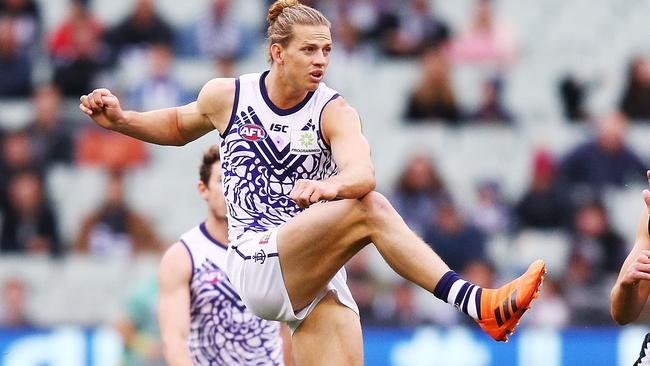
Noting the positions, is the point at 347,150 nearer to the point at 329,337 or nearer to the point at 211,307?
the point at 329,337

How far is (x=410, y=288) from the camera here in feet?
38.4

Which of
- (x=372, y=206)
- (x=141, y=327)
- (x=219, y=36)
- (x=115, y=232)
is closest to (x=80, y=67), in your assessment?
(x=219, y=36)

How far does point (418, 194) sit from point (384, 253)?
5966 millimetres

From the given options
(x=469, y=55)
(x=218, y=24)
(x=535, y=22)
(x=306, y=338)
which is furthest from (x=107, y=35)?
(x=306, y=338)

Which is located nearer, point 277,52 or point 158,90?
point 277,52

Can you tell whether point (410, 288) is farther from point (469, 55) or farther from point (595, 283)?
point (469, 55)

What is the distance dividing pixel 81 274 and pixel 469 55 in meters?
4.46

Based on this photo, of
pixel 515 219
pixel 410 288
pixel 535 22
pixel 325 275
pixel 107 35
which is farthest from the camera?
pixel 535 22

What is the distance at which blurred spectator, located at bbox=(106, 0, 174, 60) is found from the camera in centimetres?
1358

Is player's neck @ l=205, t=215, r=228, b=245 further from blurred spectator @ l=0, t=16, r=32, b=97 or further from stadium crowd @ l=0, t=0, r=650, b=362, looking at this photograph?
blurred spectator @ l=0, t=16, r=32, b=97

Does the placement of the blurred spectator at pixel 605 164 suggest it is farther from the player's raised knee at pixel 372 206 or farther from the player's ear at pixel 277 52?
the player's raised knee at pixel 372 206

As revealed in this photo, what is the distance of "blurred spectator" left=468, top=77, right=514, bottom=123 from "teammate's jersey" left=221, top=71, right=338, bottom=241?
6801 millimetres

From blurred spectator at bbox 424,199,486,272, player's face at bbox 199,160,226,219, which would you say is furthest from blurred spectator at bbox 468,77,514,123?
player's face at bbox 199,160,226,219

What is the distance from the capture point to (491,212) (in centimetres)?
1260
